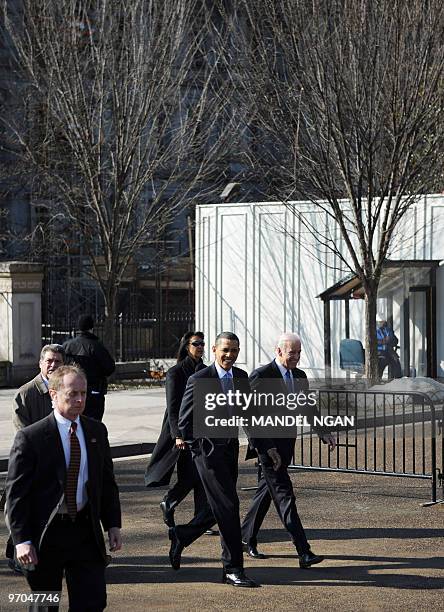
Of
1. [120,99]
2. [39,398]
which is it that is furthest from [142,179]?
[39,398]

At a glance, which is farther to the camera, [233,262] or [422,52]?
[233,262]

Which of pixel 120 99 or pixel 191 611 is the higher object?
pixel 120 99

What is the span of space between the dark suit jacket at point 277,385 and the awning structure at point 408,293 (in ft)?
43.9

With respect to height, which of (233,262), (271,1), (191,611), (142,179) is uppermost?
(271,1)

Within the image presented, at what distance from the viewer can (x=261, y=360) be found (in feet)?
86.5

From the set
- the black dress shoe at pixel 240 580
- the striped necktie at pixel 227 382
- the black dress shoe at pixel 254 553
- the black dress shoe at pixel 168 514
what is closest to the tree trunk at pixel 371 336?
the black dress shoe at pixel 168 514

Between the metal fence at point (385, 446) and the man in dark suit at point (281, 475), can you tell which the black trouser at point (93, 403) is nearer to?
the metal fence at point (385, 446)

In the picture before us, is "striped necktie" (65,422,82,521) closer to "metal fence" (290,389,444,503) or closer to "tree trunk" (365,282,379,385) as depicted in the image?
"metal fence" (290,389,444,503)

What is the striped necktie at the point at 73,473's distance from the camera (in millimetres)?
6504

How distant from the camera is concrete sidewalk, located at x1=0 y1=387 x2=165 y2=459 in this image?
17.2m

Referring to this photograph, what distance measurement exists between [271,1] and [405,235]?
559 centimetres

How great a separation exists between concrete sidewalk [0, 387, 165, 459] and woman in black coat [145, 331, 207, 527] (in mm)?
4419

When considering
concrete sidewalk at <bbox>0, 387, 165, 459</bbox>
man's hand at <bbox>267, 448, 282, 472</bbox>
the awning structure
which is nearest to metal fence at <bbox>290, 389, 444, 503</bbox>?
concrete sidewalk at <bbox>0, 387, 165, 459</bbox>

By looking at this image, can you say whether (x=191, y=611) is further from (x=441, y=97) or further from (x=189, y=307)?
(x=189, y=307)
